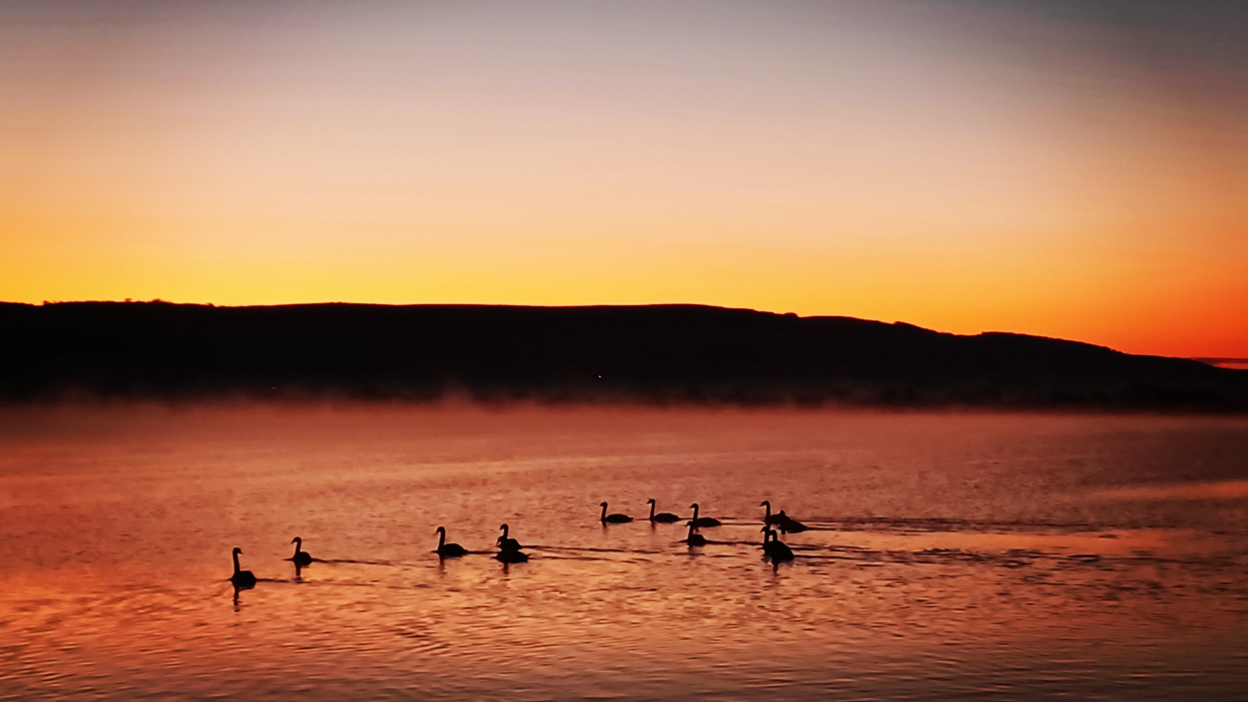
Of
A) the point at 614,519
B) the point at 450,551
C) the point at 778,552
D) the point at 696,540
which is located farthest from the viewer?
the point at 614,519

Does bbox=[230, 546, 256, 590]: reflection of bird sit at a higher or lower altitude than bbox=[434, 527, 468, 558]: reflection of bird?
lower

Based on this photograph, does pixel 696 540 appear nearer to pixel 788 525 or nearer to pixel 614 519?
pixel 788 525

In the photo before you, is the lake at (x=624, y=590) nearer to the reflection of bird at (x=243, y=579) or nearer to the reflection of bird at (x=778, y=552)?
the reflection of bird at (x=778, y=552)

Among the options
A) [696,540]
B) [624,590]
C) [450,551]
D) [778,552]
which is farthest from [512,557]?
[778,552]

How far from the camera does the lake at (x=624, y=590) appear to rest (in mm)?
19203

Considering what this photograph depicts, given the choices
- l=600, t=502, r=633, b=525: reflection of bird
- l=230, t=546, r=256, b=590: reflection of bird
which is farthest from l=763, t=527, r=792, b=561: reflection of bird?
l=230, t=546, r=256, b=590: reflection of bird

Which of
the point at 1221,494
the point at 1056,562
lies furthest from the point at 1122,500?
the point at 1056,562

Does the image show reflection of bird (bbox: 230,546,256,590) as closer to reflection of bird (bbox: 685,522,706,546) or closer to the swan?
the swan

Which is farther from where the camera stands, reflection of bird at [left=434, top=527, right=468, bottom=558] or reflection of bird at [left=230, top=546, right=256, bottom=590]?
reflection of bird at [left=434, top=527, right=468, bottom=558]

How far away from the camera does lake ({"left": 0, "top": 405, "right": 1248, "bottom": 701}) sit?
63.0ft

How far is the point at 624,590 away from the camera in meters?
26.4

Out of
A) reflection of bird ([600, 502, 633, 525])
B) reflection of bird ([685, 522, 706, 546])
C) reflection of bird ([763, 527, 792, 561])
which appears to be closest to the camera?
reflection of bird ([763, 527, 792, 561])

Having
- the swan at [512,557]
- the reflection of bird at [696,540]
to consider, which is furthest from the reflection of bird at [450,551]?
the reflection of bird at [696,540]

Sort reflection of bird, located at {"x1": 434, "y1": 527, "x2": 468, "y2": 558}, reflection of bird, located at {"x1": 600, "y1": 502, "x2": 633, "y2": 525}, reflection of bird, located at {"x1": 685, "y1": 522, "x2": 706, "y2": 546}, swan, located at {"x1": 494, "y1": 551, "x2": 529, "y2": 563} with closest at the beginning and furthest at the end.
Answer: swan, located at {"x1": 494, "y1": 551, "x2": 529, "y2": 563}, reflection of bird, located at {"x1": 434, "y1": 527, "x2": 468, "y2": 558}, reflection of bird, located at {"x1": 685, "y1": 522, "x2": 706, "y2": 546}, reflection of bird, located at {"x1": 600, "y1": 502, "x2": 633, "y2": 525}
